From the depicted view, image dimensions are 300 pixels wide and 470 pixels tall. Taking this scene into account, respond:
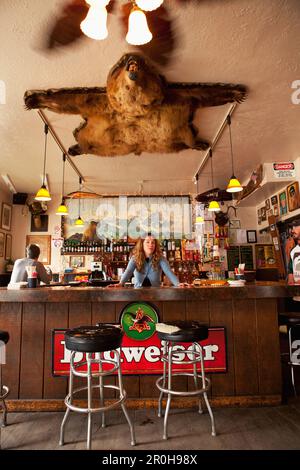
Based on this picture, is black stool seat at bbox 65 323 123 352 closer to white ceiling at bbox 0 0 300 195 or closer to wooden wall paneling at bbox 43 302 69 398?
wooden wall paneling at bbox 43 302 69 398

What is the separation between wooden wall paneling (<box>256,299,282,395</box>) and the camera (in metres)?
2.71

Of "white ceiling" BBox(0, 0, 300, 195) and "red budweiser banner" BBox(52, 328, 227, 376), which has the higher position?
"white ceiling" BBox(0, 0, 300, 195)

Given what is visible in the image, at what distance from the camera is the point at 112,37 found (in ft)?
9.13

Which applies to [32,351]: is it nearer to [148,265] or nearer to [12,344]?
[12,344]

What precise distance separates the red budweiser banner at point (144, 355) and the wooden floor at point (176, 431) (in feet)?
1.18

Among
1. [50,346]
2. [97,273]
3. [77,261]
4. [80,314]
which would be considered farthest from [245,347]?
[77,261]

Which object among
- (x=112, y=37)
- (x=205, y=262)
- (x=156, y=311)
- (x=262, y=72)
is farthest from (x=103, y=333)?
(x=205, y=262)

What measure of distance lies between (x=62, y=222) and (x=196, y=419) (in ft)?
23.0

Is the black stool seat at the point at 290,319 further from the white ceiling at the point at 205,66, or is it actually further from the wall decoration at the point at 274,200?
the wall decoration at the point at 274,200

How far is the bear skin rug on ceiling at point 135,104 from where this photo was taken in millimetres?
3191

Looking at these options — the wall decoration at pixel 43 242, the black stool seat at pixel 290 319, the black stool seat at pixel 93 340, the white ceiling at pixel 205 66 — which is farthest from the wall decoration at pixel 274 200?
the wall decoration at pixel 43 242

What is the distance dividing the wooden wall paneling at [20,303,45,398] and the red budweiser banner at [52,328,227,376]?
0.14 meters

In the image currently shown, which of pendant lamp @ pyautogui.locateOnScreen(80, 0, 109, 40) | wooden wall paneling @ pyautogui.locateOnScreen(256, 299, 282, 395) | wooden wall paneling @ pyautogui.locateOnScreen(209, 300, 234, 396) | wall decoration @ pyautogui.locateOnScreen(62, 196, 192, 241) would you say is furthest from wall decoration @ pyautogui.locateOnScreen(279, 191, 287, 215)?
pendant lamp @ pyautogui.locateOnScreen(80, 0, 109, 40)

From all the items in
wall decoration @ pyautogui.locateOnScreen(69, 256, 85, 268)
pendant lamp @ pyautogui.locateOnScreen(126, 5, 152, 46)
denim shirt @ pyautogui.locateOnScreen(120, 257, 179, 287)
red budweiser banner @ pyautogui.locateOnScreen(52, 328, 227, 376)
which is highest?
pendant lamp @ pyautogui.locateOnScreen(126, 5, 152, 46)
